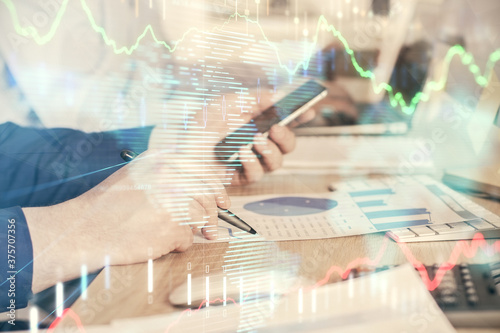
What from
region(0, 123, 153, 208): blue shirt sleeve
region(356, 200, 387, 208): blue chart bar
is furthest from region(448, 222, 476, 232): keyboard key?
region(0, 123, 153, 208): blue shirt sleeve

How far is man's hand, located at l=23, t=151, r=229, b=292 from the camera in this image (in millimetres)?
422

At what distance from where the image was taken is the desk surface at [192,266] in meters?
0.36

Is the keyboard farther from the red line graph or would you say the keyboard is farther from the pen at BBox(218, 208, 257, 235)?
the pen at BBox(218, 208, 257, 235)

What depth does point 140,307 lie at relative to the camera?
14.2 inches

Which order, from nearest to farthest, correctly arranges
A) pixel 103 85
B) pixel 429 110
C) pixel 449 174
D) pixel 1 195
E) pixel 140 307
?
pixel 140 307 < pixel 1 195 < pixel 103 85 < pixel 449 174 < pixel 429 110

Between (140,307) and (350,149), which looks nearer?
(140,307)

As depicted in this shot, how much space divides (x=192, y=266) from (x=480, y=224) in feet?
1.31

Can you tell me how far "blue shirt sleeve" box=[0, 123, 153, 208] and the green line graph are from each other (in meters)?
0.15

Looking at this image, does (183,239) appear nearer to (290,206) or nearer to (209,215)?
(209,215)

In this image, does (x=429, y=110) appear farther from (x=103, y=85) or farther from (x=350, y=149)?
(x=103, y=85)

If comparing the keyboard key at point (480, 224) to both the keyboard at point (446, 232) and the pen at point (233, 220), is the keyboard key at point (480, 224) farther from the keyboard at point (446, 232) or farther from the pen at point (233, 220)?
the pen at point (233, 220)

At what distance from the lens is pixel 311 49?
0.79 meters

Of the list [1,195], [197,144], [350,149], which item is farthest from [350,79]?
[1,195]

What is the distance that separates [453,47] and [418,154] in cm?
25
